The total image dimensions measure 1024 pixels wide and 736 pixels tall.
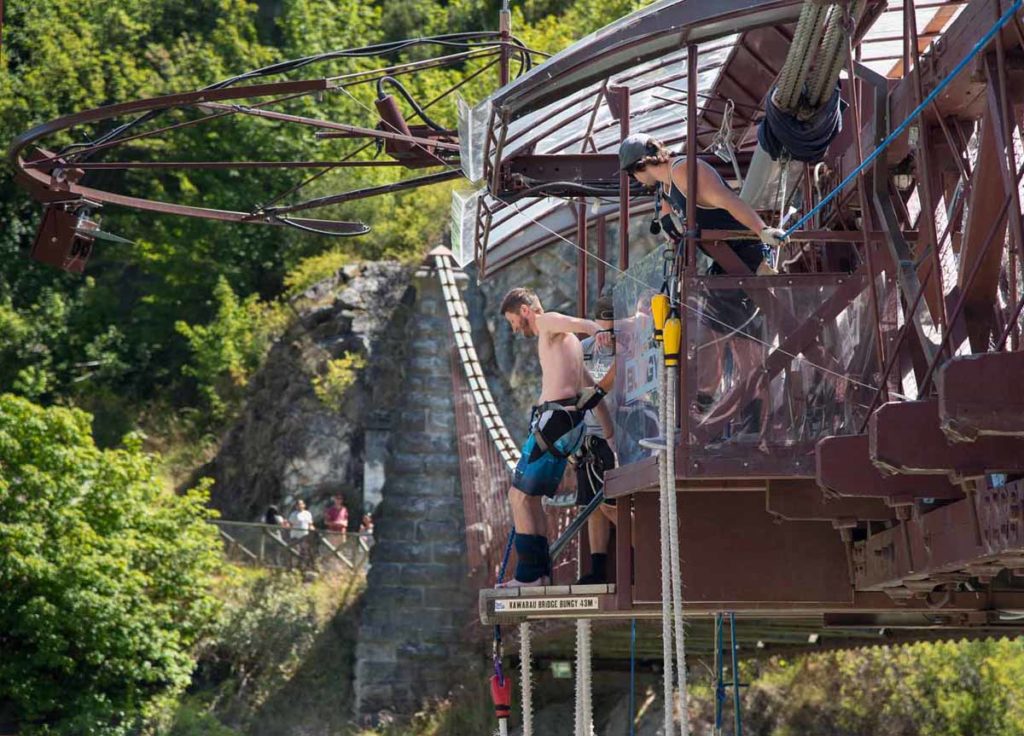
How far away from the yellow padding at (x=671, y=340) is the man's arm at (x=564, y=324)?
65.7 inches

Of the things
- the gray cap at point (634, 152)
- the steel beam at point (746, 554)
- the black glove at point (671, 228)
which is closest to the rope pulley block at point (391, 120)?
the black glove at point (671, 228)

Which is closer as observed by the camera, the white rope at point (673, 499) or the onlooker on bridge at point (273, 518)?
the white rope at point (673, 499)

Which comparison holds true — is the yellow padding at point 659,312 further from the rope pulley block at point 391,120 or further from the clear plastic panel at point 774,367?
the rope pulley block at point 391,120

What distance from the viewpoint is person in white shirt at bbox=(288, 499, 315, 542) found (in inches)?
1049

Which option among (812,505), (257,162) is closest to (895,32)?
(812,505)

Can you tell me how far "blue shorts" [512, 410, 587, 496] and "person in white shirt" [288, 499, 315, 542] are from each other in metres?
17.3

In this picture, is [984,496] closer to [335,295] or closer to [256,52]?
[335,295]

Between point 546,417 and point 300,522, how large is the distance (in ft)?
62.9

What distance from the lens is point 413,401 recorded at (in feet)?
75.0

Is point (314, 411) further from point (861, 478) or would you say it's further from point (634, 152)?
point (861, 478)

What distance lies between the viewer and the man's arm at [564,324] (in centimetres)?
912

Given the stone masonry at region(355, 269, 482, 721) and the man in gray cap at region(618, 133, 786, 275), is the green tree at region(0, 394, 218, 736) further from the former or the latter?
the man in gray cap at region(618, 133, 786, 275)

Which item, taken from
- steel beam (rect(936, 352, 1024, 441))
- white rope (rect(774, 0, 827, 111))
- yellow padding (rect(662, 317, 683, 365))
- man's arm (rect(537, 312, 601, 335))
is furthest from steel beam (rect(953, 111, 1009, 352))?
man's arm (rect(537, 312, 601, 335))

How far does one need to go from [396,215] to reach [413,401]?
41.1 ft
